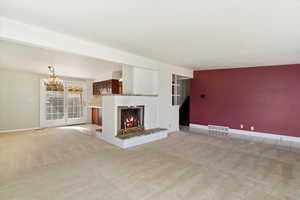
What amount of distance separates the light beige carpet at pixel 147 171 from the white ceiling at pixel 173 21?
2.55 meters

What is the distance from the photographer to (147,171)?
270 centimetres

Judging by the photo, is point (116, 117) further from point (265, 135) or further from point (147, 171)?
point (265, 135)

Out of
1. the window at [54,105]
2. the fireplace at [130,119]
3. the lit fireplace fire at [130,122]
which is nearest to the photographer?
the fireplace at [130,119]

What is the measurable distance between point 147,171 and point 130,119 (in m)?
2.23

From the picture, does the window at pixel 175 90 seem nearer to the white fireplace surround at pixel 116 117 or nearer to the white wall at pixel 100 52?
the white wall at pixel 100 52

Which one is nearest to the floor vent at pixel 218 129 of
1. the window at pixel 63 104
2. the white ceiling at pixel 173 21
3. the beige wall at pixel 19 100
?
the white ceiling at pixel 173 21

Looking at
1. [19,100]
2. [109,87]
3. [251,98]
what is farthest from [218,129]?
[19,100]

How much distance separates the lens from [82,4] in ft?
6.47

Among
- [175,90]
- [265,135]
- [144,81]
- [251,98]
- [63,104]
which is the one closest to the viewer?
[144,81]

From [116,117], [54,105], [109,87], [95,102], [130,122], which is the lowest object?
[130,122]

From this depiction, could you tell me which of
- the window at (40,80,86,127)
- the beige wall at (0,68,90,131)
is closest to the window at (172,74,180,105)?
the window at (40,80,86,127)

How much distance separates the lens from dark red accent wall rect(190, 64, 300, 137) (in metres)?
4.99

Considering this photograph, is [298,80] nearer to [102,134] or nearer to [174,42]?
[174,42]

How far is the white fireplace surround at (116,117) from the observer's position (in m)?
4.17
